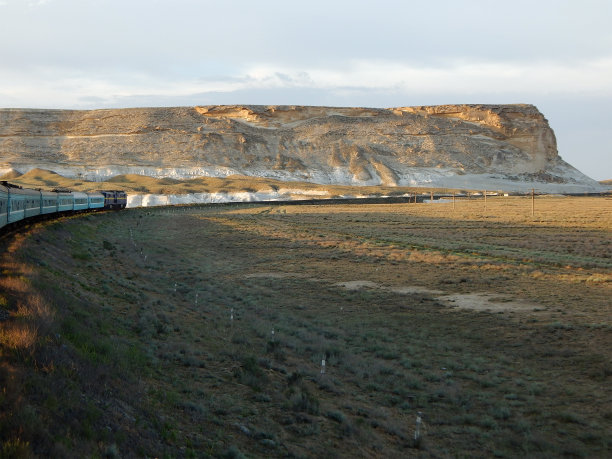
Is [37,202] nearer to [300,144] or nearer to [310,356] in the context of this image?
[310,356]

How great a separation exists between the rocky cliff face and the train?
2524 inches

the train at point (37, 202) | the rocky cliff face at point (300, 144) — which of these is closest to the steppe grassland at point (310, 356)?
the train at point (37, 202)

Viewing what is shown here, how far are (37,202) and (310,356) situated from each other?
23296 mm

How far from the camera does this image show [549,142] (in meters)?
149

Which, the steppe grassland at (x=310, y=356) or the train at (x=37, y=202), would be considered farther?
the train at (x=37, y=202)

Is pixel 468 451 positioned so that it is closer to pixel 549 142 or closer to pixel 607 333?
pixel 607 333

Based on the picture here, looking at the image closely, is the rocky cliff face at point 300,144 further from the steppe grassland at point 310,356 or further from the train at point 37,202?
the steppe grassland at point 310,356

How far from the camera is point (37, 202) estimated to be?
3177cm

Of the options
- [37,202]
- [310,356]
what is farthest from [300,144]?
[310,356]

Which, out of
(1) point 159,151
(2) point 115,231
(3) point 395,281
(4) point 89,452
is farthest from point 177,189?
(4) point 89,452

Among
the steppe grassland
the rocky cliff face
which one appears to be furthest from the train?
the rocky cliff face

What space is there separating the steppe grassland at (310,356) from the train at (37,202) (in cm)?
164

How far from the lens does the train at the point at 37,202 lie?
22.3 meters

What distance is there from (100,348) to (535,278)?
62.9 ft
